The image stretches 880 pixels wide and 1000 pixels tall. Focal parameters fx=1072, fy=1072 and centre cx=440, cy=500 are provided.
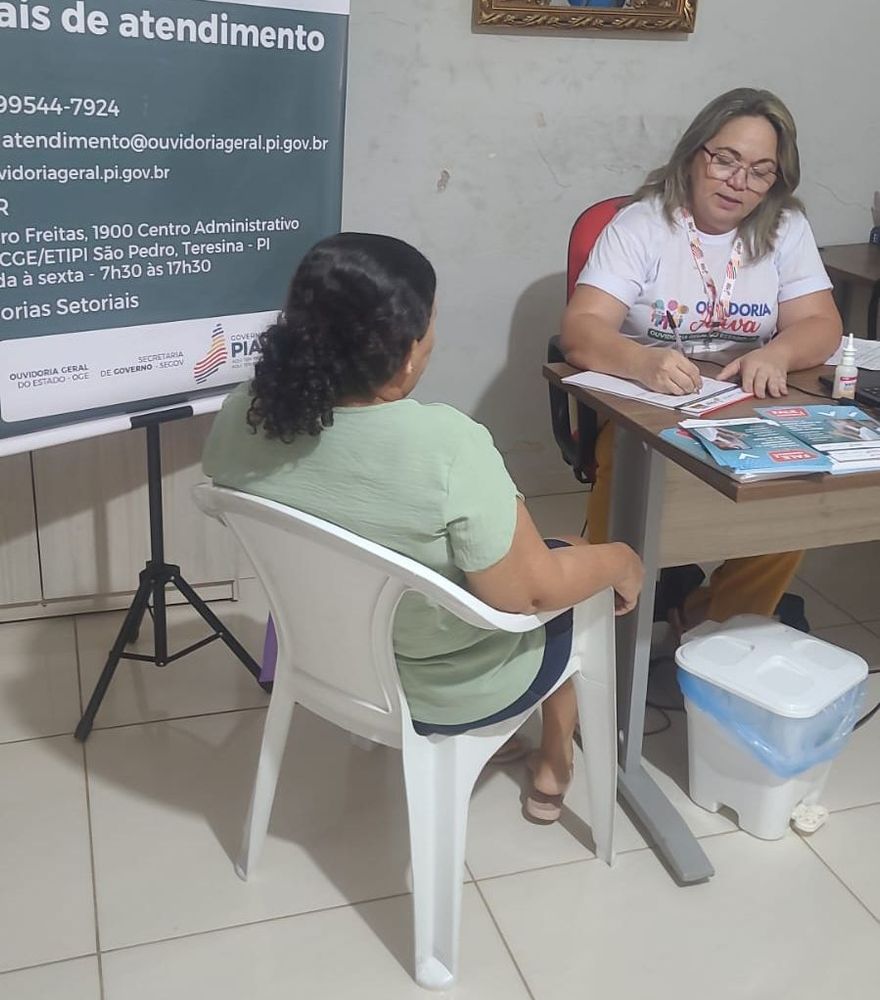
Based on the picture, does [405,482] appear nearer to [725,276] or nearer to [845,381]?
[845,381]

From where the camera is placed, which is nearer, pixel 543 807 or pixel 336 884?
pixel 336 884

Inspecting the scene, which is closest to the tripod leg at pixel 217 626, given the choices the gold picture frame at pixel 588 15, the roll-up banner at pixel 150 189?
the roll-up banner at pixel 150 189

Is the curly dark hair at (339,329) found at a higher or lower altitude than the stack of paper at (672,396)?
higher

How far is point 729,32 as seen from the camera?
3033 mm

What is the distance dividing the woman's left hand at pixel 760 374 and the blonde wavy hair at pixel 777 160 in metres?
0.34

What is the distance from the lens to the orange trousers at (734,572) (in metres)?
2.17

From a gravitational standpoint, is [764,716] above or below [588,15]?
below

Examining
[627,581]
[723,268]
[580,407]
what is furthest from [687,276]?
[627,581]

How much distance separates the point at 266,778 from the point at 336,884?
24 centimetres

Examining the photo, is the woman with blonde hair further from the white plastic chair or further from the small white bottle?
the white plastic chair

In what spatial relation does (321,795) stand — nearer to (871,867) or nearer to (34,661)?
(34,661)

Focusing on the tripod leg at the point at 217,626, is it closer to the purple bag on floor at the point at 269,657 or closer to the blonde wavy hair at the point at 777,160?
the purple bag on floor at the point at 269,657

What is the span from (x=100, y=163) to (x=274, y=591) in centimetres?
86

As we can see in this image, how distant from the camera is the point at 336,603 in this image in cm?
142
